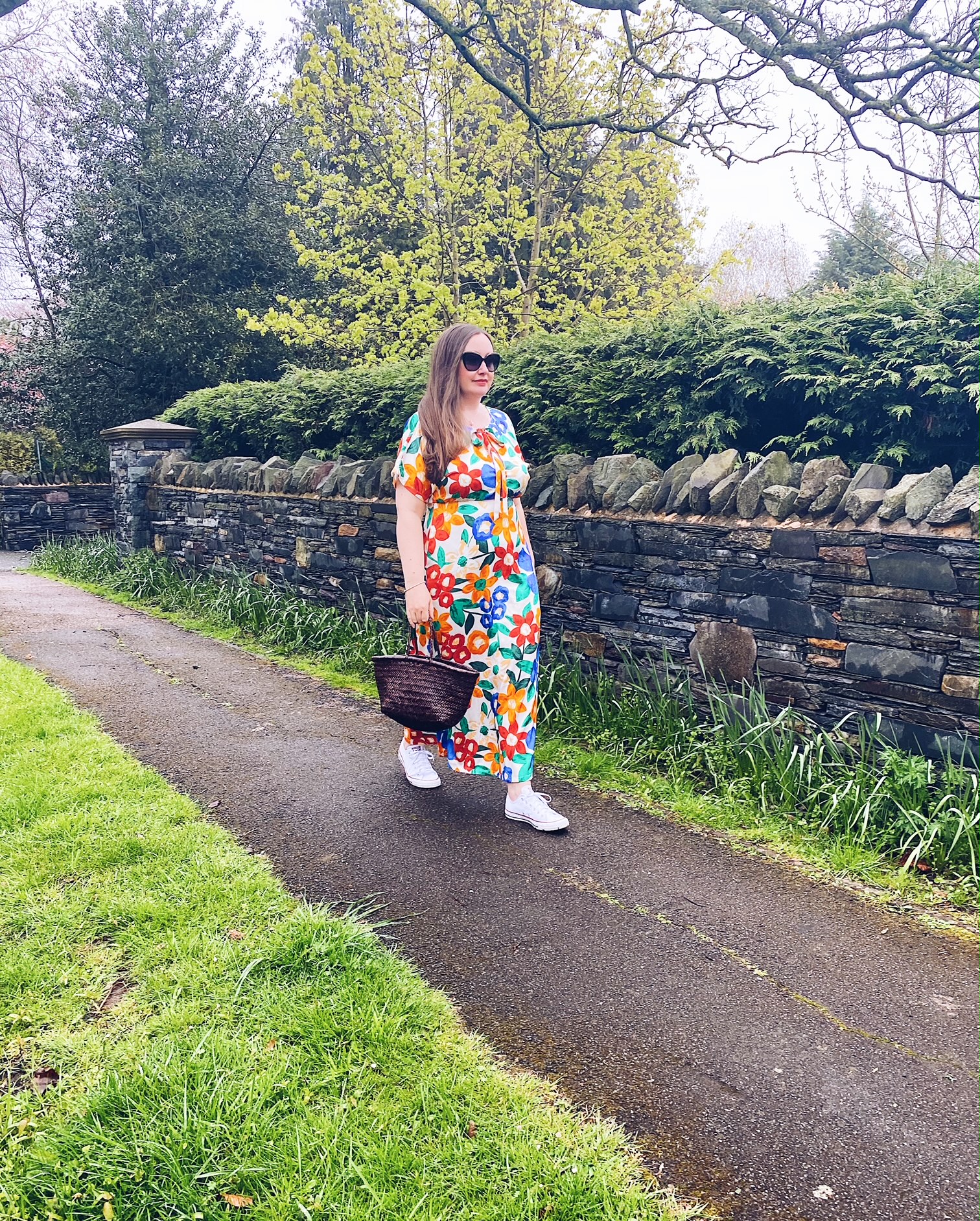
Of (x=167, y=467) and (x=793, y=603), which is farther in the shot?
(x=167, y=467)

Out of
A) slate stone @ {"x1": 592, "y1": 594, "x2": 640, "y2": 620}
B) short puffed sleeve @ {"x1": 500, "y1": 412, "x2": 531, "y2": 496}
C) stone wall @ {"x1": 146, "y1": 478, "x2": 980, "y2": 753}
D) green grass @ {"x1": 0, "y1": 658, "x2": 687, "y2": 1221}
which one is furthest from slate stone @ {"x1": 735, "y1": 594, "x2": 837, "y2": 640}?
green grass @ {"x1": 0, "y1": 658, "x2": 687, "y2": 1221}

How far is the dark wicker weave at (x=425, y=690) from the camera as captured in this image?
3371 mm

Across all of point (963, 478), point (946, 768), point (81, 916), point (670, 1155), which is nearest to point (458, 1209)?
point (670, 1155)

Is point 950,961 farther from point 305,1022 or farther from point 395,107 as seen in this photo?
point 395,107

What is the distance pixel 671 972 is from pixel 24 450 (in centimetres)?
1583

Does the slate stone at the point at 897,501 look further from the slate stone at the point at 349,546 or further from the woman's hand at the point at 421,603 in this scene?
the slate stone at the point at 349,546

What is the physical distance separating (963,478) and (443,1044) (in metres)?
2.95

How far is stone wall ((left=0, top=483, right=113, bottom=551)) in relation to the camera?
1438 cm

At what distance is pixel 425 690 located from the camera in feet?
11.2

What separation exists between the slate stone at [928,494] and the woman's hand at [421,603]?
6.55 feet

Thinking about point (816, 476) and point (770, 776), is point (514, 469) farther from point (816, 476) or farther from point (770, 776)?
point (770, 776)

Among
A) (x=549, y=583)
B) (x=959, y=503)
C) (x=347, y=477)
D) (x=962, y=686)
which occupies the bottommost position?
(x=962, y=686)

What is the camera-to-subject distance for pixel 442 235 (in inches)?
478

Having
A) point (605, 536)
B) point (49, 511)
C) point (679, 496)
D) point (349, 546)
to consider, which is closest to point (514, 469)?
point (679, 496)
